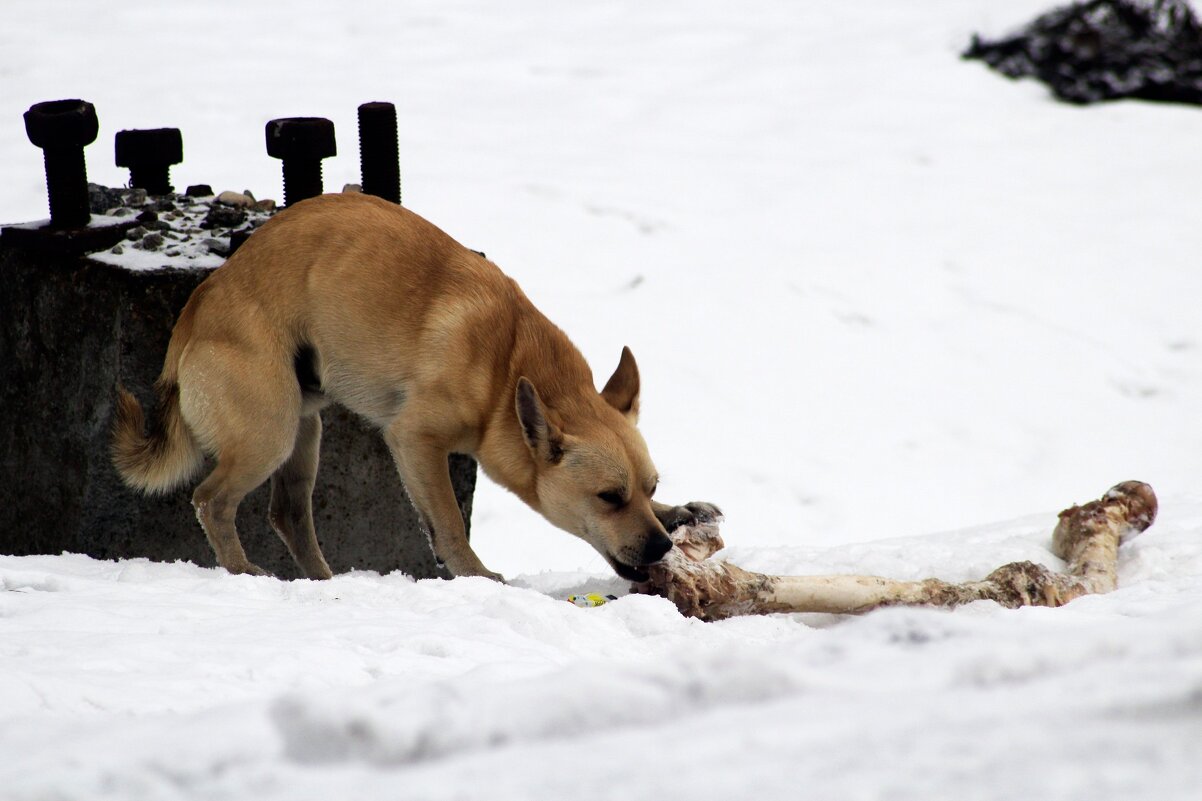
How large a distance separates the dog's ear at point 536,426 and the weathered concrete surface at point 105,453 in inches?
32.8

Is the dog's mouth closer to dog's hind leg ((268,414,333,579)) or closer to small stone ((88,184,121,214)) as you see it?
dog's hind leg ((268,414,333,579))

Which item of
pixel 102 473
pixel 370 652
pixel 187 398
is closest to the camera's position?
pixel 370 652

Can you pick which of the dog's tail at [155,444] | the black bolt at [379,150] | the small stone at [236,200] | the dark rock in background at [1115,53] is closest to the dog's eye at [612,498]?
the dog's tail at [155,444]

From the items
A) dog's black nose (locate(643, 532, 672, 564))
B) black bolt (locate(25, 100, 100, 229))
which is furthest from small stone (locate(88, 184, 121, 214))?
dog's black nose (locate(643, 532, 672, 564))

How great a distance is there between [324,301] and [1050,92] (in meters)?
8.78

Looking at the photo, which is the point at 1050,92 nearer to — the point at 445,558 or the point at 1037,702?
the point at 445,558

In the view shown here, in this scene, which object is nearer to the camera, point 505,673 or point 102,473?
point 505,673

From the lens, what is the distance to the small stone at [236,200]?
5.11 m

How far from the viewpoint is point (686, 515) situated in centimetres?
430

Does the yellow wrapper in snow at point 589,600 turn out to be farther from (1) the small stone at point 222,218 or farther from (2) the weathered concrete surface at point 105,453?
(1) the small stone at point 222,218

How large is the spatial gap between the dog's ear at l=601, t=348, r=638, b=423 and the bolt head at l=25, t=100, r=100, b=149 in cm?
205

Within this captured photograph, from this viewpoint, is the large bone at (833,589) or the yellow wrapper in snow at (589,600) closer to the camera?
the large bone at (833,589)

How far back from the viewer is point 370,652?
2678 millimetres

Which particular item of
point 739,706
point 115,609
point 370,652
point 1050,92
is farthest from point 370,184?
point 1050,92
